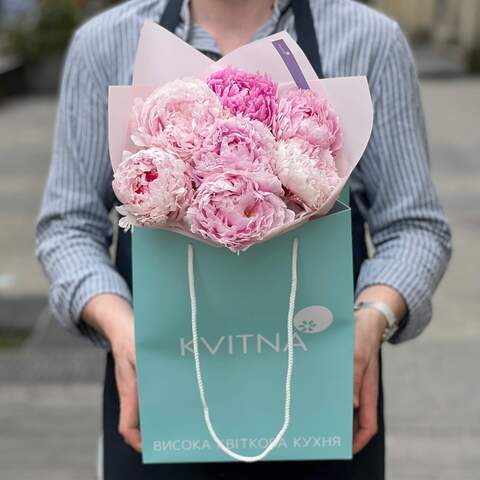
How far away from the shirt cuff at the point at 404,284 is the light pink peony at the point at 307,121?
34 centimetres

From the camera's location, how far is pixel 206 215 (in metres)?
1.32

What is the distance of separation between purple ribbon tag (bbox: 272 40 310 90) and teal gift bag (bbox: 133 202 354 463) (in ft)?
0.65

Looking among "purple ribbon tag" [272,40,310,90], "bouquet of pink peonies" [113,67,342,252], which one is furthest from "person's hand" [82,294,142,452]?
"purple ribbon tag" [272,40,310,90]

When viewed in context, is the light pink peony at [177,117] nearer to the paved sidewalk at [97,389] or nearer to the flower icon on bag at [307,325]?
the flower icon on bag at [307,325]

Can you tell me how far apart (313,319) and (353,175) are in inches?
16.1

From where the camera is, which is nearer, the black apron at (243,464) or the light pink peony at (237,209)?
the light pink peony at (237,209)

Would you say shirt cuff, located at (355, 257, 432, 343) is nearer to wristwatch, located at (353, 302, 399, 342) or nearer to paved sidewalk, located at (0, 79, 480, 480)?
wristwatch, located at (353, 302, 399, 342)

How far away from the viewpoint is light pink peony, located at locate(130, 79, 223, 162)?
1371mm

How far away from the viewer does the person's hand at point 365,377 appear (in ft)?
5.23

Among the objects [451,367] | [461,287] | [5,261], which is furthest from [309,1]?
[5,261]

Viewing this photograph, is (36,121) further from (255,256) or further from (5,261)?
(255,256)

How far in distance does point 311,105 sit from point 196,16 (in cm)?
50

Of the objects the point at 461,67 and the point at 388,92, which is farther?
the point at 461,67

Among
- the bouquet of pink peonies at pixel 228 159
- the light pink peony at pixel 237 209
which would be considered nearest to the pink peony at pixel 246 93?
the bouquet of pink peonies at pixel 228 159
